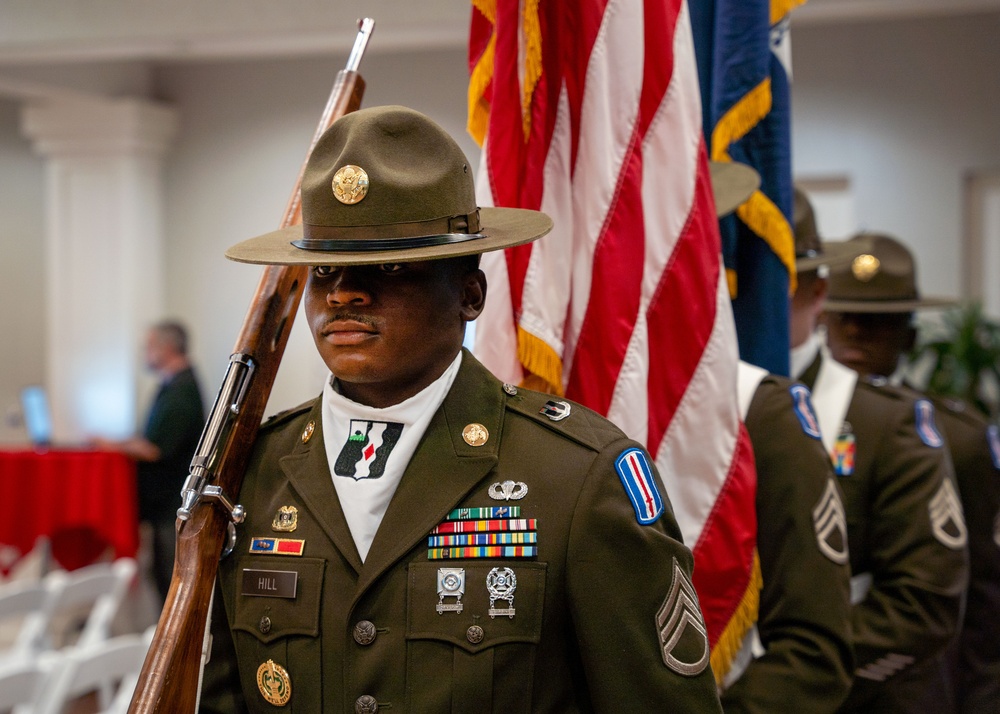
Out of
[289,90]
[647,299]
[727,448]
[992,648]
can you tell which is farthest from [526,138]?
[289,90]

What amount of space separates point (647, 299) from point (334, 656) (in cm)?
84

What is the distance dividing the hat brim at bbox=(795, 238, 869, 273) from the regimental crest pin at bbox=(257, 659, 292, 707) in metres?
1.59

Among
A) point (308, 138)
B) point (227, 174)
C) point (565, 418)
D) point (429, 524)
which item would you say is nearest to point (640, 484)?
point (565, 418)

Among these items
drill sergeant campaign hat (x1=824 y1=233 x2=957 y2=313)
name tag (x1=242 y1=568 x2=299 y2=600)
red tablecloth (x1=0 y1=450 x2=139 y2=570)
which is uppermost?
drill sergeant campaign hat (x1=824 y1=233 x2=957 y2=313)

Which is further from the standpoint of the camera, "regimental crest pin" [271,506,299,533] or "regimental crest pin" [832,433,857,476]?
"regimental crest pin" [832,433,857,476]

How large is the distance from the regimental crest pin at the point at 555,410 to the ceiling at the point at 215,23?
4.40 metres

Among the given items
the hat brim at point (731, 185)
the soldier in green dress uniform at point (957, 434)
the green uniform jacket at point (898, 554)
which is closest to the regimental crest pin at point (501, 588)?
the hat brim at point (731, 185)

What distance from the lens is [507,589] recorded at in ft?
3.96

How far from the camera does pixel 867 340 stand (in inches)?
124

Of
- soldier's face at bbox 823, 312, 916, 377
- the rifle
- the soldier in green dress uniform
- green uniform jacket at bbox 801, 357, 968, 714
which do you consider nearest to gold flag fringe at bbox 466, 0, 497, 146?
the rifle

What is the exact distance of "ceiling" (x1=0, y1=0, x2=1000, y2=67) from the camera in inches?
216

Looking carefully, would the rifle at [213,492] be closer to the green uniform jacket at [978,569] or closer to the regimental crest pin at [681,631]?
the regimental crest pin at [681,631]

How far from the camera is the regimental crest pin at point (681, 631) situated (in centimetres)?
120

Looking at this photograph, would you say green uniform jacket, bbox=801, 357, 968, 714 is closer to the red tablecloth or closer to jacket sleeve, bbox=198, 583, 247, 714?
jacket sleeve, bbox=198, 583, 247, 714
